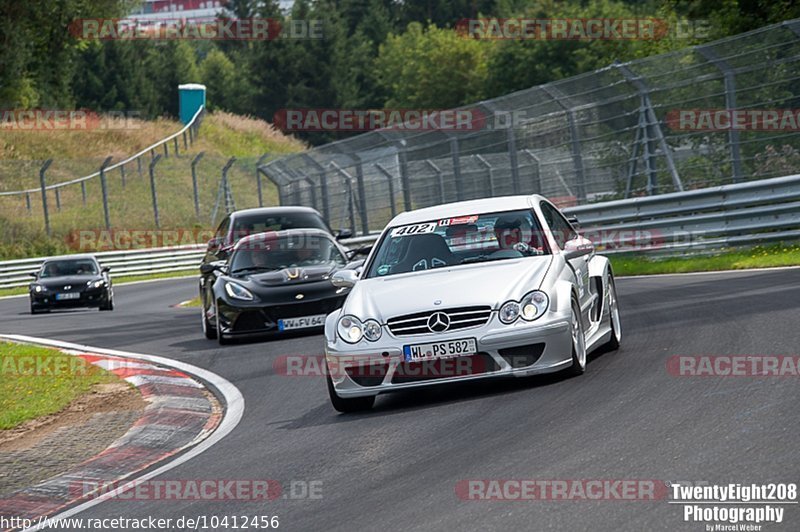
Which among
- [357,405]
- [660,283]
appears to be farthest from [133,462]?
[660,283]

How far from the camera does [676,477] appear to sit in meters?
5.89

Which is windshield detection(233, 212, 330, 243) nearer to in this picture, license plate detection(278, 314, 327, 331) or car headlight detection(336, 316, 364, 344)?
license plate detection(278, 314, 327, 331)

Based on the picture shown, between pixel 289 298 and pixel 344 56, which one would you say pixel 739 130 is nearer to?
pixel 289 298

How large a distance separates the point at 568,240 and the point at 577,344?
1.52 meters

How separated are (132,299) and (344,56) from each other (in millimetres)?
70845

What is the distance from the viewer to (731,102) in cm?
1933

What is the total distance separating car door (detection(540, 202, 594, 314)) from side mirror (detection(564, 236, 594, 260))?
24mm

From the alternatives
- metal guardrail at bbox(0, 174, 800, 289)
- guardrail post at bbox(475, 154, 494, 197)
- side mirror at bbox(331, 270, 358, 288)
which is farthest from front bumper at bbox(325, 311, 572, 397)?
guardrail post at bbox(475, 154, 494, 197)

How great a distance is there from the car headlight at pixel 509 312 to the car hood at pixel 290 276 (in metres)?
6.72

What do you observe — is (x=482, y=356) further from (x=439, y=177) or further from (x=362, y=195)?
(x=362, y=195)

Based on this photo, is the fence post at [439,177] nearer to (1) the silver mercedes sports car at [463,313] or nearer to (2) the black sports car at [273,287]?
(2) the black sports car at [273,287]

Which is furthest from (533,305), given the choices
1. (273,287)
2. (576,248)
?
(273,287)

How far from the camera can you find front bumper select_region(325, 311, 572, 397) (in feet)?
29.1

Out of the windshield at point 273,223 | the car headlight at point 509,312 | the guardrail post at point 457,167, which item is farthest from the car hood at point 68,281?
the car headlight at point 509,312
